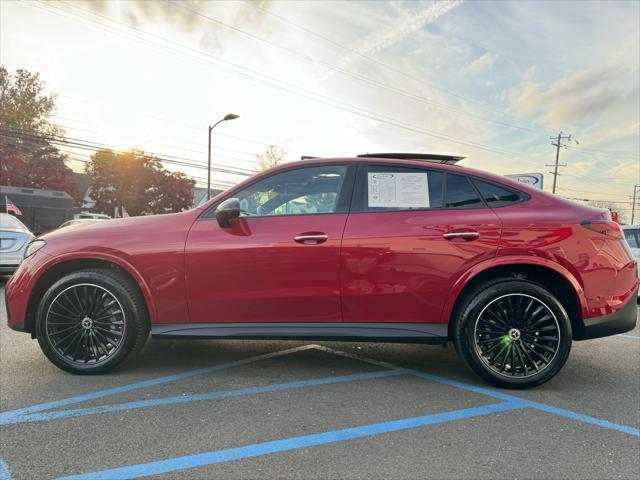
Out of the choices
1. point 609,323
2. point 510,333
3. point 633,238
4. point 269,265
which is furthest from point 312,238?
point 633,238

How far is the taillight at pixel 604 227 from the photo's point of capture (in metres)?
3.06

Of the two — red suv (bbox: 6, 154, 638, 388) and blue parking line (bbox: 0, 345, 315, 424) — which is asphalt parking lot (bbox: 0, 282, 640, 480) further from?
red suv (bbox: 6, 154, 638, 388)

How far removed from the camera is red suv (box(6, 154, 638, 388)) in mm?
3066

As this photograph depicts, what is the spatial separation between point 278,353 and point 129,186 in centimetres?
4379

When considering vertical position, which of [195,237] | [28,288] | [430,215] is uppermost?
[430,215]

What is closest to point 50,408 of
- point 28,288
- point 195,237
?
point 28,288

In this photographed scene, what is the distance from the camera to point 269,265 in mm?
3115

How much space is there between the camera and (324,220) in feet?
10.4

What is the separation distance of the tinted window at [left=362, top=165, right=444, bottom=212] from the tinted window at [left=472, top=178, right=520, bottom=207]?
1.04ft

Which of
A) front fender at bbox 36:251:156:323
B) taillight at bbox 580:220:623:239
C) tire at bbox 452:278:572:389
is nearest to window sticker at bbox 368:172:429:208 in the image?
tire at bbox 452:278:572:389

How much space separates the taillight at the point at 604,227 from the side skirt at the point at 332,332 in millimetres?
1292

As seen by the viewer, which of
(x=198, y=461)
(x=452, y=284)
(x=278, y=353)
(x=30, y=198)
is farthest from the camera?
(x=30, y=198)

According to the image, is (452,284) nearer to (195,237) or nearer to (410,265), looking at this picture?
(410,265)

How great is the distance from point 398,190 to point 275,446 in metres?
2.03
